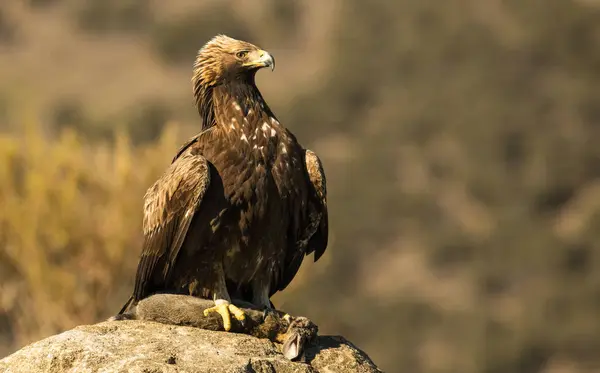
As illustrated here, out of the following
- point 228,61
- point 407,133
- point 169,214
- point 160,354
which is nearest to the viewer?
point 160,354

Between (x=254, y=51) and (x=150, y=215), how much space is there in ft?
4.86

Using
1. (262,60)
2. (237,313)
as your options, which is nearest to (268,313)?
(237,313)

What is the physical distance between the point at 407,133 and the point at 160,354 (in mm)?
43322

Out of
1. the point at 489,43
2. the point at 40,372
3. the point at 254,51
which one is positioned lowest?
the point at 40,372

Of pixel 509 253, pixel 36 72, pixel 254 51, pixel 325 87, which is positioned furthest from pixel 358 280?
pixel 254 51

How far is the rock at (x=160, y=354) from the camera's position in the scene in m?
8.45

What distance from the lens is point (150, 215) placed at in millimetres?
9664

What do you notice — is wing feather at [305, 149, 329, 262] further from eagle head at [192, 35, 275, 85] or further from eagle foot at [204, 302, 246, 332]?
eagle foot at [204, 302, 246, 332]

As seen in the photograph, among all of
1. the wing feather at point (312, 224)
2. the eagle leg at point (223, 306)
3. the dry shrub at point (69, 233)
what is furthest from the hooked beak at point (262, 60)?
the dry shrub at point (69, 233)

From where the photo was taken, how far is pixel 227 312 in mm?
9141

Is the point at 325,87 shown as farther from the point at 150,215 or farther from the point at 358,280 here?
the point at 150,215

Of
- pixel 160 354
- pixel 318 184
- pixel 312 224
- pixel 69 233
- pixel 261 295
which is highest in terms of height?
pixel 69 233

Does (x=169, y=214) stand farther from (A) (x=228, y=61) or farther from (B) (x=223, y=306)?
(A) (x=228, y=61)

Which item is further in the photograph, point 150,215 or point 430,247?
point 430,247
